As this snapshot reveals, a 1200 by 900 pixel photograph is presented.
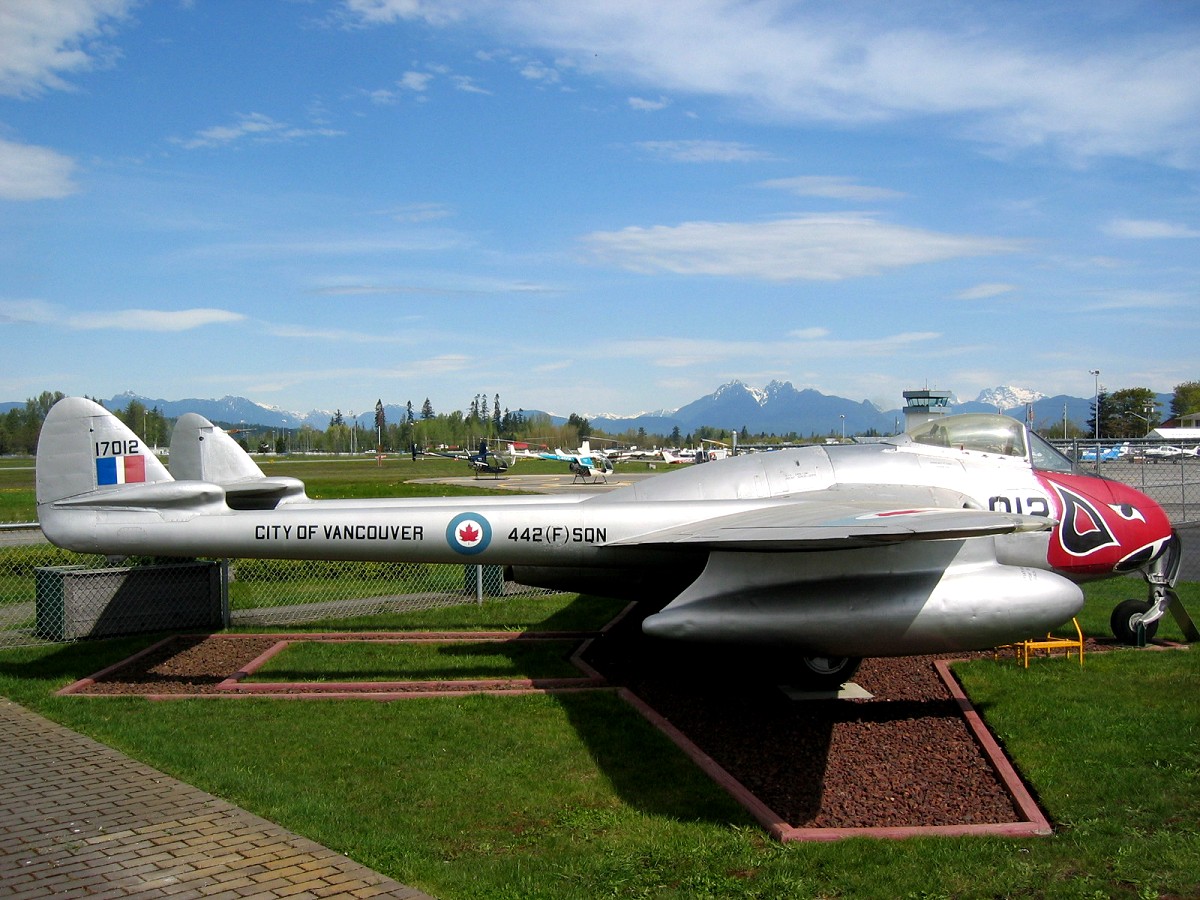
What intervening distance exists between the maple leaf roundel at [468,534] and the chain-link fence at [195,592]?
218 cm

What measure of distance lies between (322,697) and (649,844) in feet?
13.7

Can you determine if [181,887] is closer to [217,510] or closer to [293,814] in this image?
[293,814]

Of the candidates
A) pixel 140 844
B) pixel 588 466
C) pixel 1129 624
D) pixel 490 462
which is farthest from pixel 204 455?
pixel 490 462

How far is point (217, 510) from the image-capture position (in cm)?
868

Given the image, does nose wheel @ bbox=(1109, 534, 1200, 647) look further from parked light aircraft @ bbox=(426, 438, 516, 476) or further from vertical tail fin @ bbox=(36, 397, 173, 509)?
parked light aircraft @ bbox=(426, 438, 516, 476)

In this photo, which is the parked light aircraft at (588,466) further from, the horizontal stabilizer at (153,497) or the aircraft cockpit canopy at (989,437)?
the horizontal stabilizer at (153,497)

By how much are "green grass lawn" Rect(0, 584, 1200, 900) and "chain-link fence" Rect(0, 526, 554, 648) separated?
4.98 feet

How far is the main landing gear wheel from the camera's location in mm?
8461

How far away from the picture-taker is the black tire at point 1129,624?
9.95 meters

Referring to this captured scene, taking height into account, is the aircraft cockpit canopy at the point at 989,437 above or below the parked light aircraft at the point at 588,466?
above

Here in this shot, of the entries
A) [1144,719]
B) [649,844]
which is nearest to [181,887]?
[649,844]

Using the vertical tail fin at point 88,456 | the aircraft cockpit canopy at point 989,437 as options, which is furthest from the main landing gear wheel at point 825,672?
the vertical tail fin at point 88,456

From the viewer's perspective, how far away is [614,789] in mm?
6141

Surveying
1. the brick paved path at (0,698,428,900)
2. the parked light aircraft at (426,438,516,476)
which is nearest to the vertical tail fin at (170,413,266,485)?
the brick paved path at (0,698,428,900)
